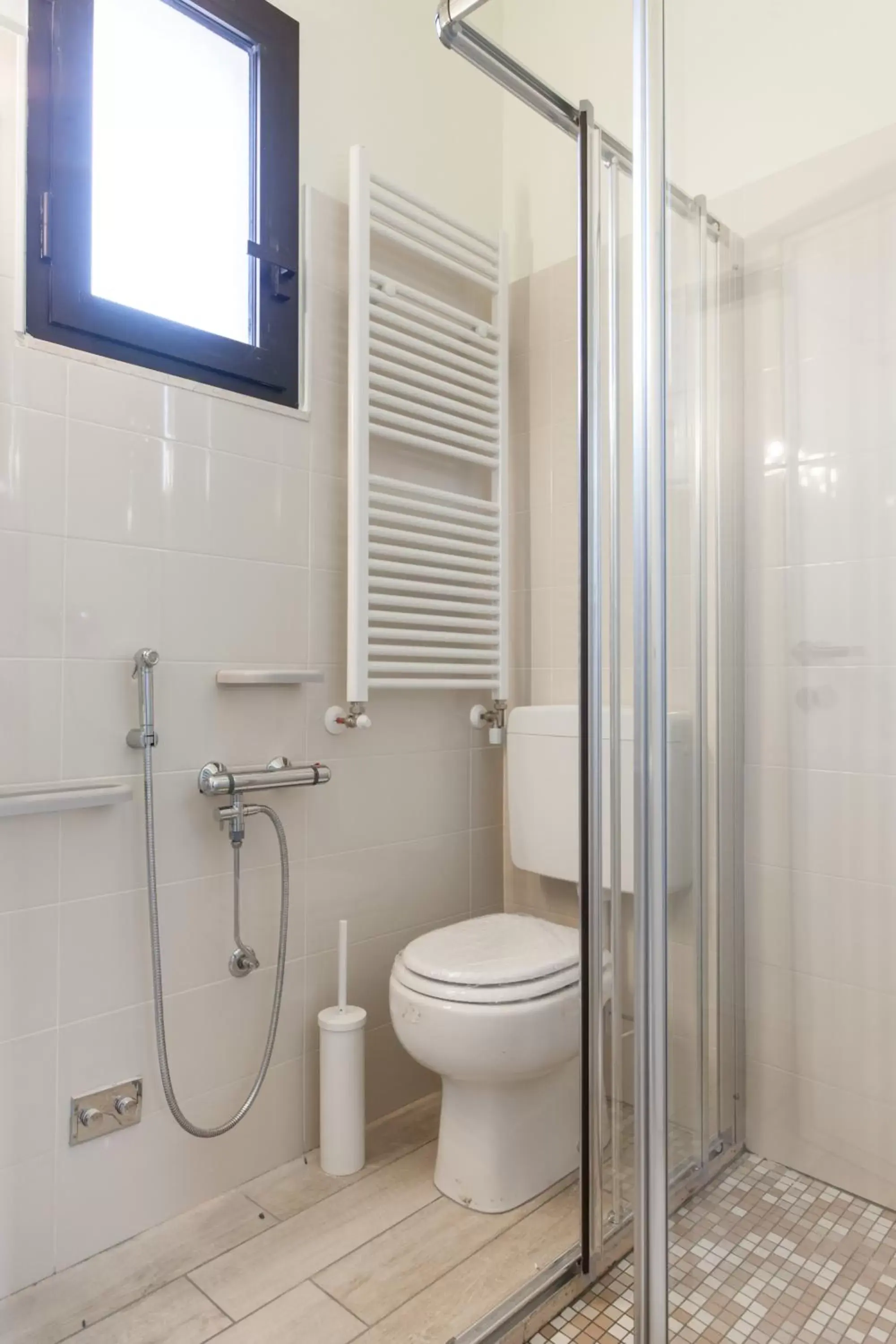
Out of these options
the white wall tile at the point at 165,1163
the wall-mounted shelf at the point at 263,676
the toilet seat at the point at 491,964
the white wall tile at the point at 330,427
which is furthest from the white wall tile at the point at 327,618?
the white wall tile at the point at 165,1163

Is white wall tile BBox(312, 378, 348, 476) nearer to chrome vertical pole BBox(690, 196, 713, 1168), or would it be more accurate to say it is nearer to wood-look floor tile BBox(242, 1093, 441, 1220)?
chrome vertical pole BBox(690, 196, 713, 1168)

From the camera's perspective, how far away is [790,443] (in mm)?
953

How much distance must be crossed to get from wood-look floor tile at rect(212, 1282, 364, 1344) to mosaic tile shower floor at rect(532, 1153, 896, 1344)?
1.74 ft

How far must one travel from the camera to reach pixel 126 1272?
1.44 meters

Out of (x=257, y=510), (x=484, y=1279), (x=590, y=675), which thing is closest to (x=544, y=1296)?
(x=484, y=1279)

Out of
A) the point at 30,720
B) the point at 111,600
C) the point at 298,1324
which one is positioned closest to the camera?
the point at 298,1324

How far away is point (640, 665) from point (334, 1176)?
123 centimetres

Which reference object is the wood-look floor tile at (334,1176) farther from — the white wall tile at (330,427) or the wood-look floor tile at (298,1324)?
the white wall tile at (330,427)

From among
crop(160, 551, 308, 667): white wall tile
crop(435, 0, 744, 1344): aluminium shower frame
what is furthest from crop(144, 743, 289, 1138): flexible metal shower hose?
crop(435, 0, 744, 1344): aluminium shower frame

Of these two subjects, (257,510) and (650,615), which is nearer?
(650,615)

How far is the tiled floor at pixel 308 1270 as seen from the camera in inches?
52.0

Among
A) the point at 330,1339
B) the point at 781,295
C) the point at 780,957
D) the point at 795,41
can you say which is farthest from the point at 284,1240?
the point at 795,41

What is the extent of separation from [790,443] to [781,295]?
6.3 inches

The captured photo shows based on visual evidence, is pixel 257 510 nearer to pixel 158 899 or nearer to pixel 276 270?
pixel 276 270
